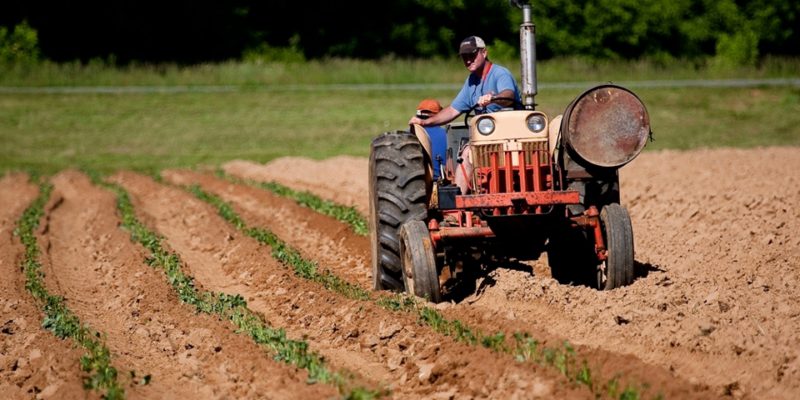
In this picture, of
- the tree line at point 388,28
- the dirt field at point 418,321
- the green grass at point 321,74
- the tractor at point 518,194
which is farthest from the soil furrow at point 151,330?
the tree line at point 388,28

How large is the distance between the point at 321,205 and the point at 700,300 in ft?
28.3

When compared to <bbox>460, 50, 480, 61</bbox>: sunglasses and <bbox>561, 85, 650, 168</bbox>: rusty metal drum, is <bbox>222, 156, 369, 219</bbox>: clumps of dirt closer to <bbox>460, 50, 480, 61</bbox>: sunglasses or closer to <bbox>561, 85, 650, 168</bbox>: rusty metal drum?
<bbox>460, 50, 480, 61</bbox>: sunglasses

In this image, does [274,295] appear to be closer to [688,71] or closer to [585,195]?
Result: [585,195]

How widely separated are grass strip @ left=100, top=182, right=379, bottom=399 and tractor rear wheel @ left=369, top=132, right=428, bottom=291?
1.11m

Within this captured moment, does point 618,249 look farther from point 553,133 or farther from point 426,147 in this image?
point 426,147

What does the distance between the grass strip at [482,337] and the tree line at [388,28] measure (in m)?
34.3

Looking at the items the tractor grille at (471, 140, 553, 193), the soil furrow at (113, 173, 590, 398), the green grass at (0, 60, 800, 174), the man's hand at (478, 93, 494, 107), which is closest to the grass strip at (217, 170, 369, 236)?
the soil furrow at (113, 173, 590, 398)

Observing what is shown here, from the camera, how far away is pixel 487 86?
949cm

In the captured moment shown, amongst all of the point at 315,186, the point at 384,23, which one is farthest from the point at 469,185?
the point at 384,23

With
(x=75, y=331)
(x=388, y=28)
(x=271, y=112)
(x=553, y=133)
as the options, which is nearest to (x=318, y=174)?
(x=271, y=112)

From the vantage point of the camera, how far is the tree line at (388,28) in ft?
148

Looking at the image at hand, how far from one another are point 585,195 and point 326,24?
40.9 metres

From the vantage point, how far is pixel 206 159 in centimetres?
2705

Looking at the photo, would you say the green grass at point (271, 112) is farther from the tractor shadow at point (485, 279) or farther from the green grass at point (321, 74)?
the tractor shadow at point (485, 279)
